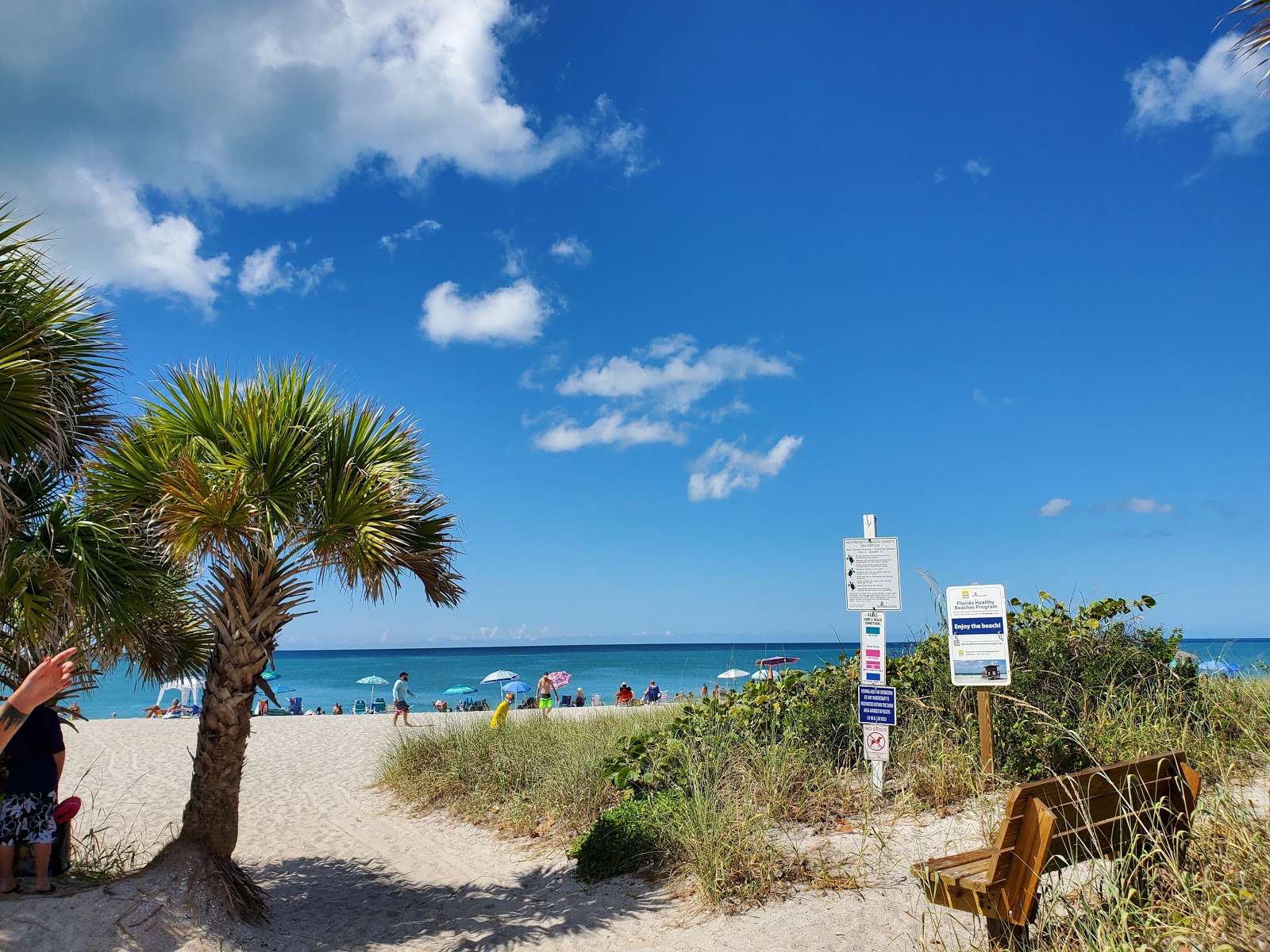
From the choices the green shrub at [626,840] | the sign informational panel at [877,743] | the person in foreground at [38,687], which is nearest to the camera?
the person in foreground at [38,687]

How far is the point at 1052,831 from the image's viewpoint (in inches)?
144

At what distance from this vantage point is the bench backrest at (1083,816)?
3615mm

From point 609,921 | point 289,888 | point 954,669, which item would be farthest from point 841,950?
point 289,888

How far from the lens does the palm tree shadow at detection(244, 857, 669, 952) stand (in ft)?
20.4

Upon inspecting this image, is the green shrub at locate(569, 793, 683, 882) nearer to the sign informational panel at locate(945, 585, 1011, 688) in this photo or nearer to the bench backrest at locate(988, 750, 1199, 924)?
Answer: the sign informational panel at locate(945, 585, 1011, 688)

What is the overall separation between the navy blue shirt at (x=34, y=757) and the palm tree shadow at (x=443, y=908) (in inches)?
83.8

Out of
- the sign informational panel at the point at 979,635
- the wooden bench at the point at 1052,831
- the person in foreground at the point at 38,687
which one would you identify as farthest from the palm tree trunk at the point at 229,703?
the sign informational panel at the point at 979,635

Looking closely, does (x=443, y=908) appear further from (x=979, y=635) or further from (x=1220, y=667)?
(x=1220, y=667)

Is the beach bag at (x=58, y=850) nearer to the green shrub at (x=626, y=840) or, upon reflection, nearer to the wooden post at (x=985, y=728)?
the green shrub at (x=626, y=840)

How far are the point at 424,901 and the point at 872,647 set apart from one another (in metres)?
5.01

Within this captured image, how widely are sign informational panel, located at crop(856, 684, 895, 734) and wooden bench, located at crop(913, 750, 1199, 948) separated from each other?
3.08 m

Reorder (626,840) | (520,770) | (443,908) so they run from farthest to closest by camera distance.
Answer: (520,770), (443,908), (626,840)

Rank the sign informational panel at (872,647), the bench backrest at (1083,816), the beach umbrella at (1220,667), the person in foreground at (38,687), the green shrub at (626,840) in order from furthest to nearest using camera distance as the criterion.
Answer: the beach umbrella at (1220,667), the sign informational panel at (872,647), the green shrub at (626,840), the person in foreground at (38,687), the bench backrest at (1083,816)

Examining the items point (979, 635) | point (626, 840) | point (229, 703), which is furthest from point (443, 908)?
point (979, 635)
